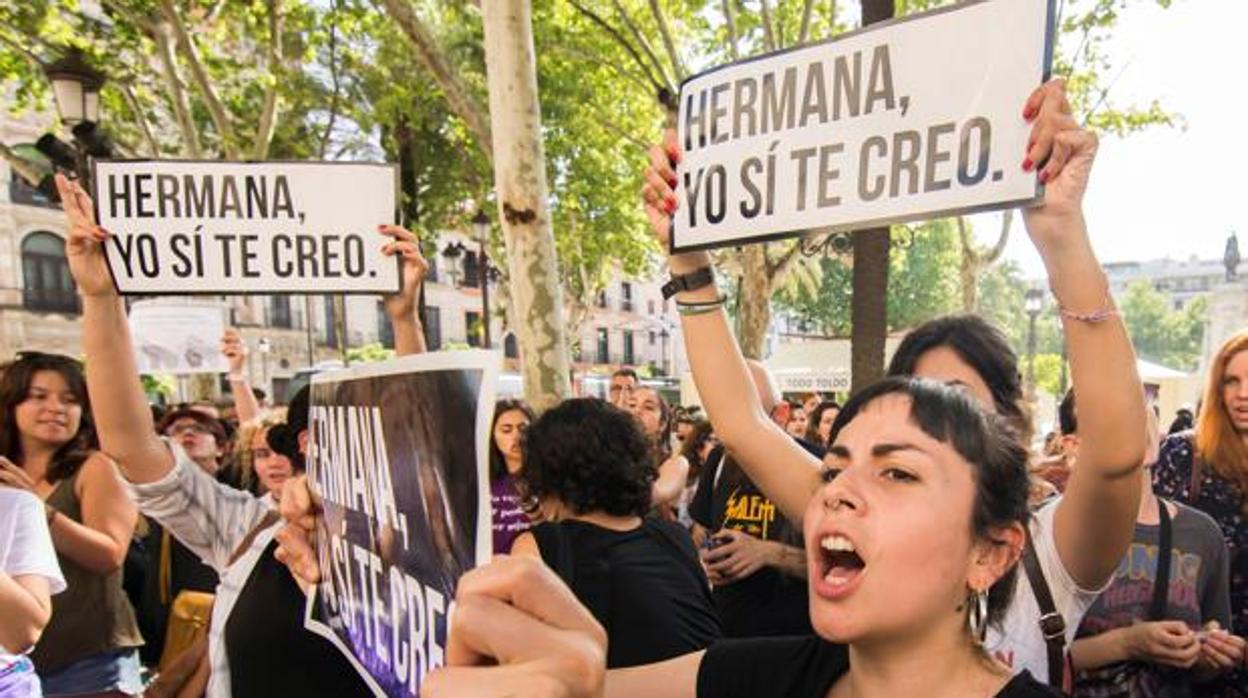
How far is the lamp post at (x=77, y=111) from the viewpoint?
6875 mm

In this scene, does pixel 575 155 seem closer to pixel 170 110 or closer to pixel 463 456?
pixel 170 110

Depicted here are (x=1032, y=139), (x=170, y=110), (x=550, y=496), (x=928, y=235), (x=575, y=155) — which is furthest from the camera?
(x=928, y=235)

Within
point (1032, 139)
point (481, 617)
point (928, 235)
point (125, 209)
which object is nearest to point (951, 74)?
point (1032, 139)

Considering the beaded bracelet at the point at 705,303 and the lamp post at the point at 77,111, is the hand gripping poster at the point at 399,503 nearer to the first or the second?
the beaded bracelet at the point at 705,303

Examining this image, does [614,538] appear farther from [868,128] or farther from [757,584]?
[868,128]

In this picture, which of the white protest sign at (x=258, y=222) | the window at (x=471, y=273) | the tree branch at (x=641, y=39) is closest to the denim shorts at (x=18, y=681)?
the white protest sign at (x=258, y=222)

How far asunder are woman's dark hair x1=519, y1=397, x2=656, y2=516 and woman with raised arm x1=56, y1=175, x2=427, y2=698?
559 mm

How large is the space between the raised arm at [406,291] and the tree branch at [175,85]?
1022cm

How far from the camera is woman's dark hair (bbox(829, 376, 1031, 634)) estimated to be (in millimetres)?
1338

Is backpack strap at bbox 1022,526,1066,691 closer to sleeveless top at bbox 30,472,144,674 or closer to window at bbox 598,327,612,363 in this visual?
sleeveless top at bbox 30,472,144,674

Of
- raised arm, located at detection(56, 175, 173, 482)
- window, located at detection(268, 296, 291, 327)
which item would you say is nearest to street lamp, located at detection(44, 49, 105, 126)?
raised arm, located at detection(56, 175, 173, 482)

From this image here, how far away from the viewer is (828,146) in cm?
193

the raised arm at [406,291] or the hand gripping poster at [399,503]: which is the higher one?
the raised arm at [406,291]

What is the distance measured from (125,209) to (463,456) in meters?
2.11
